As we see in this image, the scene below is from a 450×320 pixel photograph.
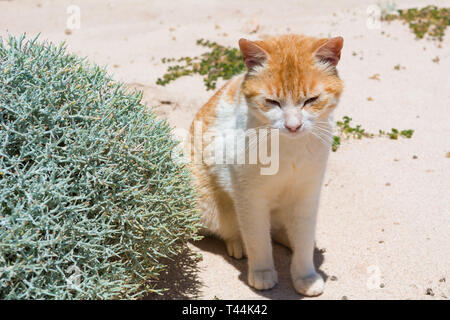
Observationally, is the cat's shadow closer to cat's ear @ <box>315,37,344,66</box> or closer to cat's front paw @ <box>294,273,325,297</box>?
cat's front paw @ <box>294,273,325,297</box>

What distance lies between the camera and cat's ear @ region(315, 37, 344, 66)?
2.52 metres

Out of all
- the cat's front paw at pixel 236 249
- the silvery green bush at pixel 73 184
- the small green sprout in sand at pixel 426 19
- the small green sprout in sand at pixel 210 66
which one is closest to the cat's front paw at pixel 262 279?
the cat's front paw at pixel 236 249

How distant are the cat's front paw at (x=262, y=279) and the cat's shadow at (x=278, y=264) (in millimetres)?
42

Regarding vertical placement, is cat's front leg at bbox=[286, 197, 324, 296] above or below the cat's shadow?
above

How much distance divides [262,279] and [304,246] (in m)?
0.37

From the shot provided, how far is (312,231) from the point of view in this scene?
3.04 m

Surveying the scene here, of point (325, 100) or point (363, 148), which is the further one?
point (363, 148)

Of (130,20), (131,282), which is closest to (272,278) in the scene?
(131,282)

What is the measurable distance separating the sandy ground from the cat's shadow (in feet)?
0.03

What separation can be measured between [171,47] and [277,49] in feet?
16.9

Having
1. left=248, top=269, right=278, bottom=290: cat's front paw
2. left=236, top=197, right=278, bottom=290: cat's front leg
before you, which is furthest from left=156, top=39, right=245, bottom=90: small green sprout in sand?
left=248, top=269, right=278, bottom=290: cat's front paw

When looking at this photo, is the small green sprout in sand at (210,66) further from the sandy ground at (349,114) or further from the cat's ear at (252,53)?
the cat's ear at (252,53)

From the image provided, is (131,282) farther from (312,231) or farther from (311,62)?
(311,62)

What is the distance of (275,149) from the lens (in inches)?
108
